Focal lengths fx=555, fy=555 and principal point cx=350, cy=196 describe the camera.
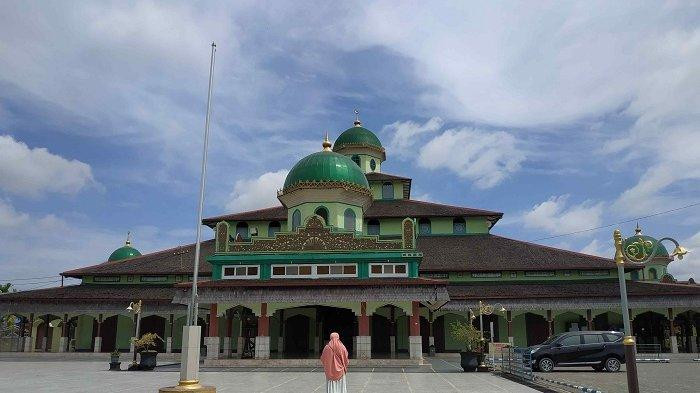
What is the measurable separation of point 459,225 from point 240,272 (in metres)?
20.8

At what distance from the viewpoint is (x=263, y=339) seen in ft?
91.6

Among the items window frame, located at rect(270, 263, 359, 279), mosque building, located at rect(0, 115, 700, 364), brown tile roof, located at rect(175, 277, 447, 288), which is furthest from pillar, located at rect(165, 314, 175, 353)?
window frame, located at rect(270, 263, 359, 279)

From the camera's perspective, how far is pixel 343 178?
31859mm

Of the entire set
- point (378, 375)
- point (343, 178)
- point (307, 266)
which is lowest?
point (378, 375)

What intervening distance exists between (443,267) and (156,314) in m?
19.9

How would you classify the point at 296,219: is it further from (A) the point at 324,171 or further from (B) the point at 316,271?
(B) the point at 316,271

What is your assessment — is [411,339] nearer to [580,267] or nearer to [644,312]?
[580,267]

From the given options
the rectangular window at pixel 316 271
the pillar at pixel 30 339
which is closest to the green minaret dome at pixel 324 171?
the rectangular window at pixel 316 271

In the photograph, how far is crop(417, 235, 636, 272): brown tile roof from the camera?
123ft

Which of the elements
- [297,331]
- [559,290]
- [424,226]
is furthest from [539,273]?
[297,331]

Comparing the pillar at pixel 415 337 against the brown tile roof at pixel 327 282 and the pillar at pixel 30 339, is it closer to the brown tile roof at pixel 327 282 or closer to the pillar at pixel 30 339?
the brown tile roof at pixel 327 282

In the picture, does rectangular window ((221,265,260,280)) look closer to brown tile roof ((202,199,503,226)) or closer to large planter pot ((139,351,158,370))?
large planter pot ((139,351,158,370))

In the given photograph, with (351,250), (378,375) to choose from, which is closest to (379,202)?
(351,250)

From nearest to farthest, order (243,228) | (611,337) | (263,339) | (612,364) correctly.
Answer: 1. (612,364)
2. (611,337)
3. (263,339)
4. (243,228)
